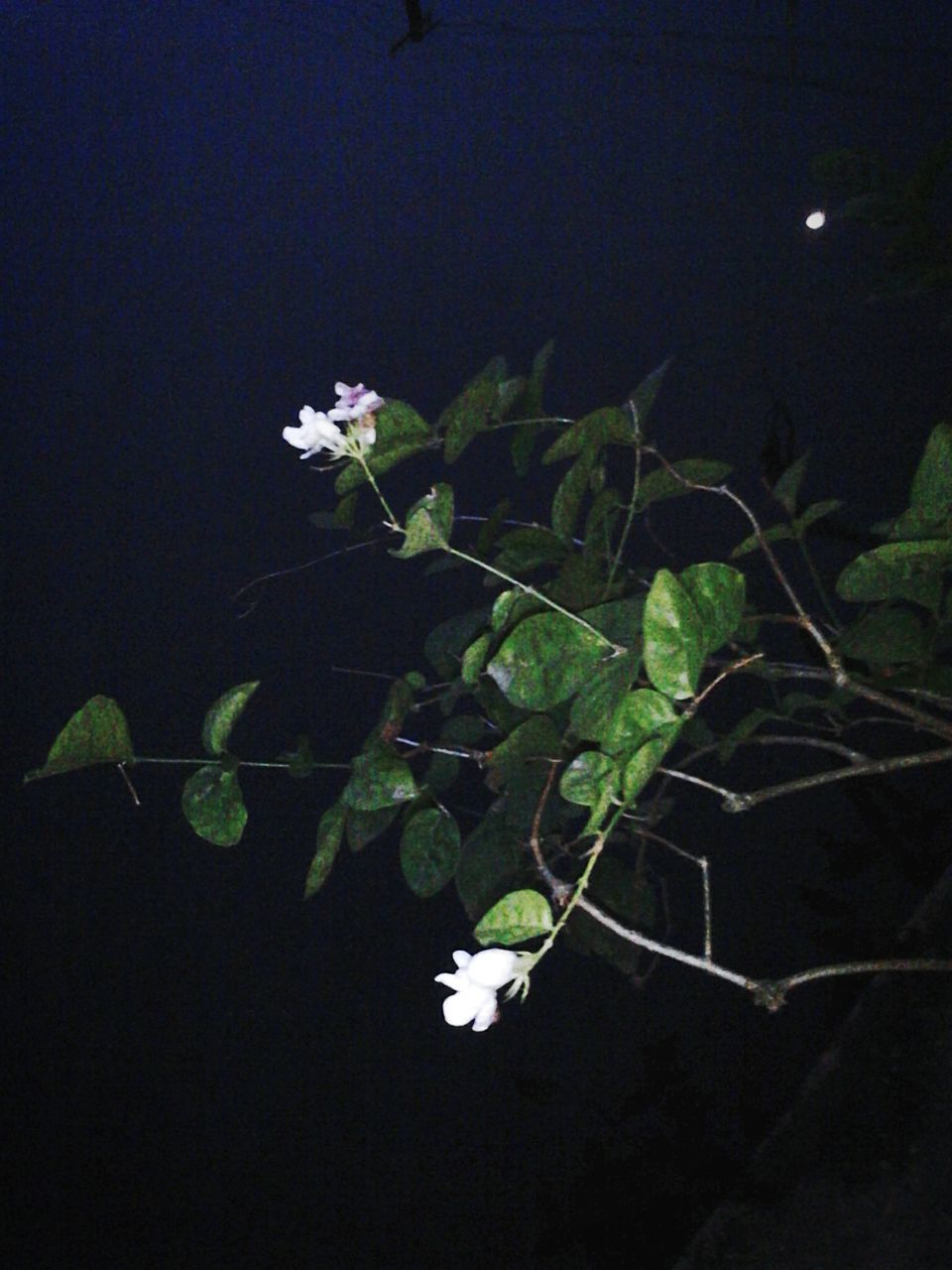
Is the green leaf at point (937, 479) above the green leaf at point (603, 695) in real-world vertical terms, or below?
above

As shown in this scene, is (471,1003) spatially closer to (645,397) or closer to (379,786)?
(379,786)

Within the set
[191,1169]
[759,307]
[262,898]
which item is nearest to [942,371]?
[759,307]

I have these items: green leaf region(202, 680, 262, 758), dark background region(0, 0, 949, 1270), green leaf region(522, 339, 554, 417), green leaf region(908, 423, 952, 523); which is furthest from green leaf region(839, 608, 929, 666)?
dark background region(0, 0, 949, 1270)

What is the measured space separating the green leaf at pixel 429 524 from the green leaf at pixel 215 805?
23cm

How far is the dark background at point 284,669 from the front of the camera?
1.52m

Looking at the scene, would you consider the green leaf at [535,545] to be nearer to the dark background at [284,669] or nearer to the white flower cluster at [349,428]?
the white flower cluster at [349,428]

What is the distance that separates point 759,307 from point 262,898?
144 centimetres

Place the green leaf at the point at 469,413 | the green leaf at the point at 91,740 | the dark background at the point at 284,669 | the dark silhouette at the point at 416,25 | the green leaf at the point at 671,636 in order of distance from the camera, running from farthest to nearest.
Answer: the dark silhouette at the point at 416,25, the dark background at the point at 284,669, the green leaf at the point at 469,413, the green leaf at the point at 91,740, the green leaf at the point at 671,636

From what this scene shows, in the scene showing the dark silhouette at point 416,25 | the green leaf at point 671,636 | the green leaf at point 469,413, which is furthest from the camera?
the dark silhouette at point 416,25

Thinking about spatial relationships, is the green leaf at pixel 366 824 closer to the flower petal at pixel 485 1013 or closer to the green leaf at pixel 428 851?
the green leaf at pixel 428 851

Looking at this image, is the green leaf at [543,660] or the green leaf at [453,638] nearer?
the green leaf at [543,660]

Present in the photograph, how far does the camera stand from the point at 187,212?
1.62m

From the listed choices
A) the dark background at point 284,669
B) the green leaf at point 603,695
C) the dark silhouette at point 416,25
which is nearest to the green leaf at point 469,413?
the green leaf at point 603,695

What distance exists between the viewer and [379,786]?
73cm
